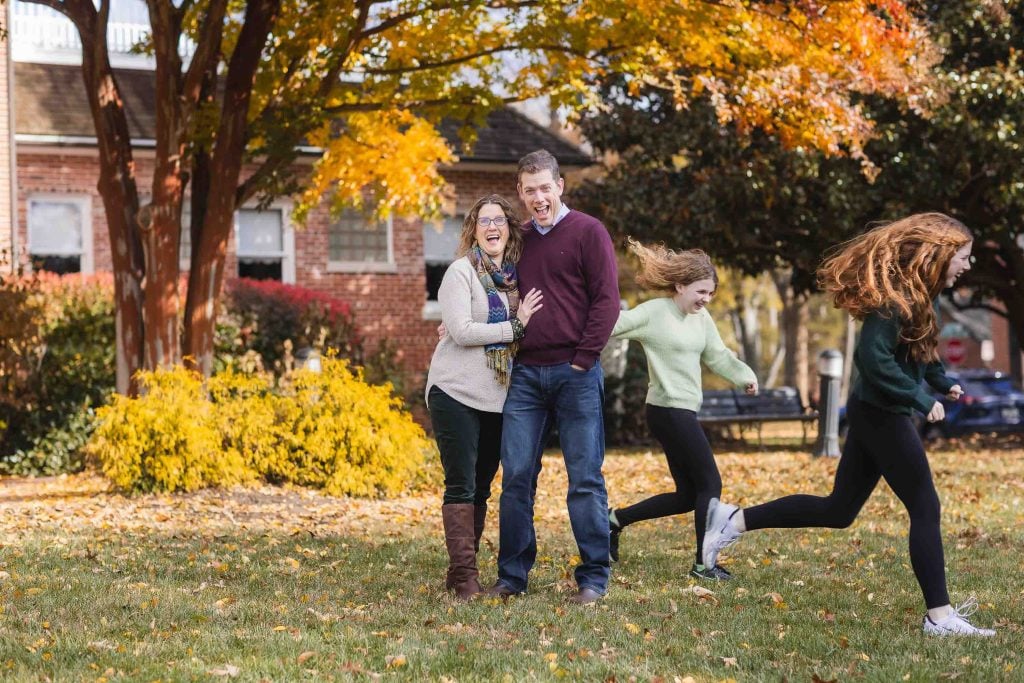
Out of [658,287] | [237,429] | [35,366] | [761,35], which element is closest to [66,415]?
[35,366]

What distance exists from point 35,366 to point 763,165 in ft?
30.1

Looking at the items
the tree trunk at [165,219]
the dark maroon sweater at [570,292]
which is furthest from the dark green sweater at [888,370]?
the tree trunk at [165,219]

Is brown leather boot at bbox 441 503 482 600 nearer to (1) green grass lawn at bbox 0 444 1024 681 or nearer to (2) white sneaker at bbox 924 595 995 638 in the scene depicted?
(1) green grass lawn at bbox 0 444 1024 681

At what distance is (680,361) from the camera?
6.80 m

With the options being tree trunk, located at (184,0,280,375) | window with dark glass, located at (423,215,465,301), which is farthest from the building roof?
tree trunk, located at (184,0,280,375)

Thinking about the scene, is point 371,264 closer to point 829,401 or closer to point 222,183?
point 829,401

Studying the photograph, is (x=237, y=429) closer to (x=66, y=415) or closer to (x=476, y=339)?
(x=66, y=415)

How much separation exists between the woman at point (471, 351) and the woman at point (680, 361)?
94 centimetres

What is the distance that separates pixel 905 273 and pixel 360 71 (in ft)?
27.8

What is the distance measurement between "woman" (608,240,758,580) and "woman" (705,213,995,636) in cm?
122

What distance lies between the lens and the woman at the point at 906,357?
17.5 ft

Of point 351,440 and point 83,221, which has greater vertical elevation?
point 83,221

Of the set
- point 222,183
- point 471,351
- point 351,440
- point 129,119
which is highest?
point 129,119

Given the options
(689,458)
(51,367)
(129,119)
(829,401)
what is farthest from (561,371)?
(129,119)
